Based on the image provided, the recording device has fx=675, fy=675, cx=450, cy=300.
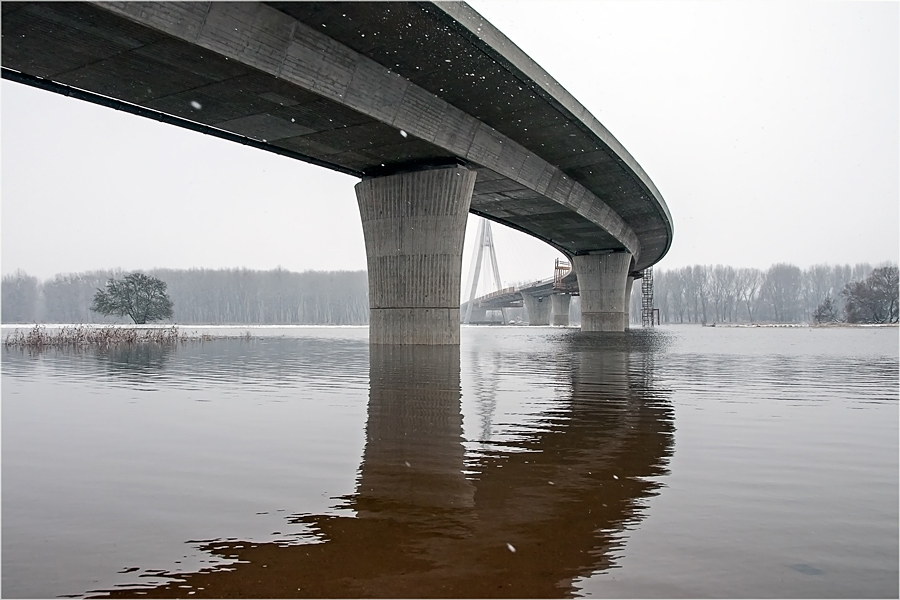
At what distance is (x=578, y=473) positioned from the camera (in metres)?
5.26

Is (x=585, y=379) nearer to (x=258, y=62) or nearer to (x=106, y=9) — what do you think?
(x=258, y=62)

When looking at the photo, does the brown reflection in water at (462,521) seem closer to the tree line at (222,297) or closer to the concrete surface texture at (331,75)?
the concrete surface texture at (331,75)

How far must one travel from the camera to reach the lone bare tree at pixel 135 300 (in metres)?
61.5

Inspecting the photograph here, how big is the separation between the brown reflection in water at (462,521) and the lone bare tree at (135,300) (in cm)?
6134

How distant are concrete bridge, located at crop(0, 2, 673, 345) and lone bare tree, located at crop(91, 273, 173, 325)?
139 feet

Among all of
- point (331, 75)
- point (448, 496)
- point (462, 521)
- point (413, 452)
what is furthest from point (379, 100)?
point (462, 521)

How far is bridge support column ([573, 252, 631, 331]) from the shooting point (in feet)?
178

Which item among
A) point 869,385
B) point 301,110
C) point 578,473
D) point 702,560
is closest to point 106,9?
point 301,110

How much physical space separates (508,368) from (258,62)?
9.20m

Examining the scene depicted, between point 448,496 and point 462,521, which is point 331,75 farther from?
point 462,521

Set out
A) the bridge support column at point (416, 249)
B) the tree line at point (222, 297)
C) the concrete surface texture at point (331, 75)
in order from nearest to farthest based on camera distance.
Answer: the concrete surface texture at point (331, 75) < the bridge support column at point (416, 249) < the tree line at point (222, 297)

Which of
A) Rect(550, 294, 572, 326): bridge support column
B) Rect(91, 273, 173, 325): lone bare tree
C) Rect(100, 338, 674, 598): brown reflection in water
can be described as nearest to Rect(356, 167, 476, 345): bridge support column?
Rect(100, 338, 674, 598): brown reflection in water

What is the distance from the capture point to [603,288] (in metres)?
55.2

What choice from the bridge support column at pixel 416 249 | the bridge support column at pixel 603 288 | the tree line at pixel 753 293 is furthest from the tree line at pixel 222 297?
the bridge support column at pixel 416 249
